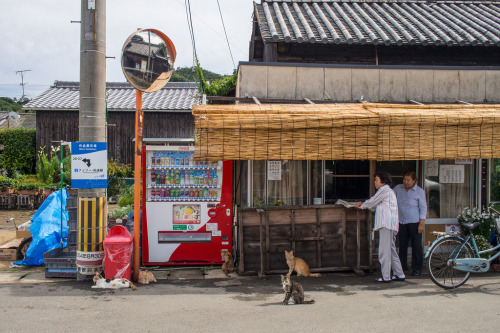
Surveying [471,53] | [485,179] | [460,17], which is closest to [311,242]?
[485,179]

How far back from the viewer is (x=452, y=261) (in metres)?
6.86

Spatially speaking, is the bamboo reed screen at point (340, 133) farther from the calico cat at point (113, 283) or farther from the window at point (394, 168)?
the calico cat at point (113, 283)

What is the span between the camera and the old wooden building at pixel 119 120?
20.2 meters

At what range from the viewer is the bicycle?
6844mm

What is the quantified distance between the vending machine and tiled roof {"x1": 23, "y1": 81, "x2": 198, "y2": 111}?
11484mm

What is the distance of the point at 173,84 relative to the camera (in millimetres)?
24391

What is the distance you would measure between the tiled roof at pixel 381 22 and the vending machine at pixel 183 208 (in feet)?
13.2

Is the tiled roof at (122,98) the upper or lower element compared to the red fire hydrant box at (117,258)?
upper

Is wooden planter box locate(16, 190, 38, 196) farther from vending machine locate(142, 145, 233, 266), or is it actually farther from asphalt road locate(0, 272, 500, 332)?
asphalt road locate(0, 272, 500, 332)

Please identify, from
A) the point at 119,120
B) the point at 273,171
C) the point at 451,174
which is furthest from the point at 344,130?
the point at 119,120

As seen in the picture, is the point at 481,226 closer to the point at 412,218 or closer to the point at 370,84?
the point at 412,218

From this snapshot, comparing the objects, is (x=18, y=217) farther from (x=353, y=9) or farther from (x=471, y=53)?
(x=471, y=53)

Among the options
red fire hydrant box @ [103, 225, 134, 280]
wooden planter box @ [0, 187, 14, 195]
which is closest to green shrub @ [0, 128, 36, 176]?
wooden planter box @ [0, 187, 14, 195]

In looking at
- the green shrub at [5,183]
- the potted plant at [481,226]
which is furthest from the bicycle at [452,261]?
the green shrub at [5,183]
